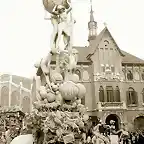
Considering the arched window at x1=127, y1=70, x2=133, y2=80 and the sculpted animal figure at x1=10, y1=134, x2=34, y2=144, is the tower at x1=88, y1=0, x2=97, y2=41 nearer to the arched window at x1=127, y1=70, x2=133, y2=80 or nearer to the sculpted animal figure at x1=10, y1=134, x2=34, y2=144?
the arched window at x1=127, y1=70, x2=133, y2=80

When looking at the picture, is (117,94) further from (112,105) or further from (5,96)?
(5,96)

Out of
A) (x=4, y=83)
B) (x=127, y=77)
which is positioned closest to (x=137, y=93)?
(x=127, y=77)

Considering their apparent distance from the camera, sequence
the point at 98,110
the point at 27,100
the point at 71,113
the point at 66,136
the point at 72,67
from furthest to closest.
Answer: the point at 27,100 → the point at 98,110 → the point at 72,67 → the point at 71,113 → the point at 66,136

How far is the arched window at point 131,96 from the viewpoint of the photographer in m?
33.9

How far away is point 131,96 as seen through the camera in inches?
1353

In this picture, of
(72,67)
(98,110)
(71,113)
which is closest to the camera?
(71,113)

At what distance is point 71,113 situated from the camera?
6023mm

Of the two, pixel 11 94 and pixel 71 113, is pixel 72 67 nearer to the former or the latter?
pixel 71 113

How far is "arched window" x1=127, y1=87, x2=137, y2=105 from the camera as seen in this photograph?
1336 inches

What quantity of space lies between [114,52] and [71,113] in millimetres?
29009

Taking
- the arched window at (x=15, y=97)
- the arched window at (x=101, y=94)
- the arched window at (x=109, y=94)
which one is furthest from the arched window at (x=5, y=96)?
the arched window at (x=109, y=94)

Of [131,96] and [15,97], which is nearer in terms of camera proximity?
[131,96]

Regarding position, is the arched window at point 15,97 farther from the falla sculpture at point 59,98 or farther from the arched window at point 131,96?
the falla sculpture at point 59,98

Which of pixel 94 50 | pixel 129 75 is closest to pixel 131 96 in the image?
pixel 129 75
